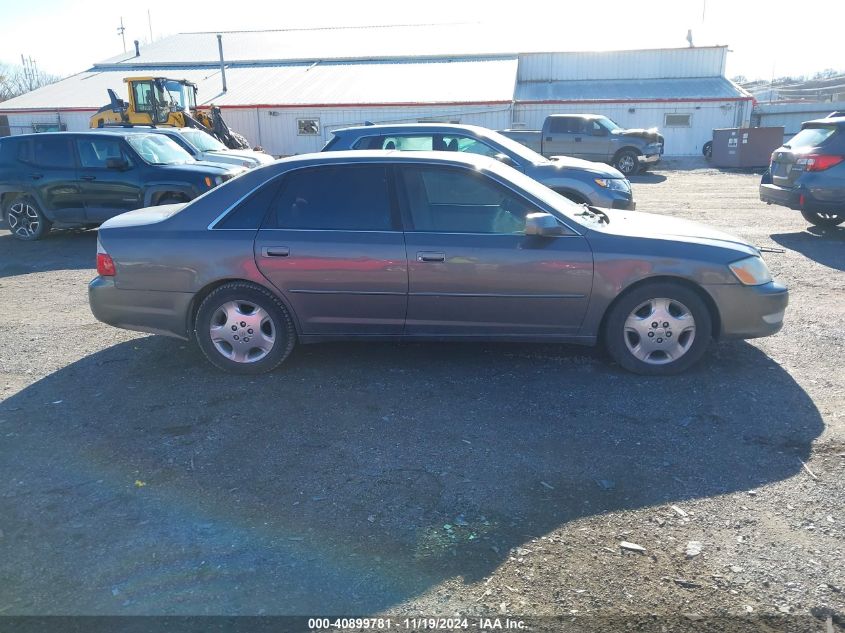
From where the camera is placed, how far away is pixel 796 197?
999 cm

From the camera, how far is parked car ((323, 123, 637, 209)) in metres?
9.25

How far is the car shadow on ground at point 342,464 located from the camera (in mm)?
2912

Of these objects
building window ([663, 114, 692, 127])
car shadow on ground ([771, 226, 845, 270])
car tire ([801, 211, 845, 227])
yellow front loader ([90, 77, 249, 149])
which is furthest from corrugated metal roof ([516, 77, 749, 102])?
car shadow on ground ([771, 226, 845, 270])

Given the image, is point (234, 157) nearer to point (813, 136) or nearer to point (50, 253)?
point (50, 253)

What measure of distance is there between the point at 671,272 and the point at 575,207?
0.98 metres

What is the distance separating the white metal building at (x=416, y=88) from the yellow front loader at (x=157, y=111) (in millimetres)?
6907

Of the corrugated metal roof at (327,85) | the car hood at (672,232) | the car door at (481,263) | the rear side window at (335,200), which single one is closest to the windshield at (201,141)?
the rear side window at (335,200)

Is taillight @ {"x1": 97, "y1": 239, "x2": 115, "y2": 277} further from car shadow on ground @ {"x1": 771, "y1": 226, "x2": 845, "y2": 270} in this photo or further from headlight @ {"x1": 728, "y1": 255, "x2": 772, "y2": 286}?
car shadow on ground @ {"x1": 771, "y1": 226, "x2": 845, "y2": 270}

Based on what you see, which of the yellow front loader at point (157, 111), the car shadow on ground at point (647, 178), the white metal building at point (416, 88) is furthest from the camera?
the white metal building at point (416, 88)

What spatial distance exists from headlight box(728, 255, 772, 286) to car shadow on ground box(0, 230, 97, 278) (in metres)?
7.96

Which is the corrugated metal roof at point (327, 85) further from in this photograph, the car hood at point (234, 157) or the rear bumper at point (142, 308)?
the rear bumper at point (142, 308)

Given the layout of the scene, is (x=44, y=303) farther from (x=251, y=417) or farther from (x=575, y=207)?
(x=575, y=207)

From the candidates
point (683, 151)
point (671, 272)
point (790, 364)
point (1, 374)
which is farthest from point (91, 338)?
point (683, 151)

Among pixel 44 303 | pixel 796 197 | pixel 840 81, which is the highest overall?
pixel 840 81
